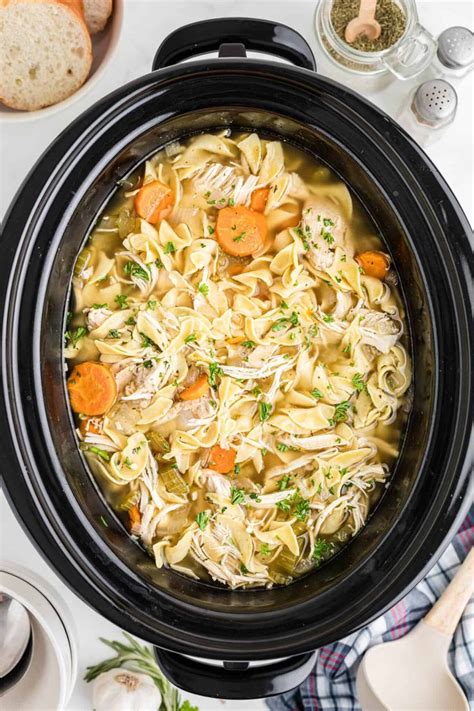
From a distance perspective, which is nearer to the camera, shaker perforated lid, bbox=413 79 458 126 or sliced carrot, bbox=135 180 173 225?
sliced carrot, bbox=135 180 173 225

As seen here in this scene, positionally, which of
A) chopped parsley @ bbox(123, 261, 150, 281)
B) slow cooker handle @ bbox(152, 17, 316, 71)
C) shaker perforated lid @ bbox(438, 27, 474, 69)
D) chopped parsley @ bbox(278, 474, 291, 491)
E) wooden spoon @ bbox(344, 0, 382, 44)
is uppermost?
wooden spoon @ bbox(344, 0, 382, 44)

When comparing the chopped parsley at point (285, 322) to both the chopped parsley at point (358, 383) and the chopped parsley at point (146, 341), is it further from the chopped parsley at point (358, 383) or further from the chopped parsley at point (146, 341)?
the chopped parsley at point (146, 341)

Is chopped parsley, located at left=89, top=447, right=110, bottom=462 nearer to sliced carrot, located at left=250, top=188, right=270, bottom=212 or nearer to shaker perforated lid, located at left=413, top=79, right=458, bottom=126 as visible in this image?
sliced carrot, located at left=250, top=188, right=270, bottom=212

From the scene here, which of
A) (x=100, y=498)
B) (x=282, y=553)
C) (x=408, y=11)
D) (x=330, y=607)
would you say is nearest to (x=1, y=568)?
(x=100, y=498)

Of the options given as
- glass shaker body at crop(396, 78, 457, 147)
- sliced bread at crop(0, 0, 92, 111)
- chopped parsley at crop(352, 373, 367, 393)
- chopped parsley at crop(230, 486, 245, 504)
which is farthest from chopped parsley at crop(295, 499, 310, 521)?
sliced bread at crop(0, 0, 92, 111)

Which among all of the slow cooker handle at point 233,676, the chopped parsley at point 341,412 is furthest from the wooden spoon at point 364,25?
the slow cooker handle at point 233,676

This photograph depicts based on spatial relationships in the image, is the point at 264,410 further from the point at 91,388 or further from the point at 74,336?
the point at 74,336

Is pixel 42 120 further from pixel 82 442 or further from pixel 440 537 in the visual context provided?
pixel 440 537
